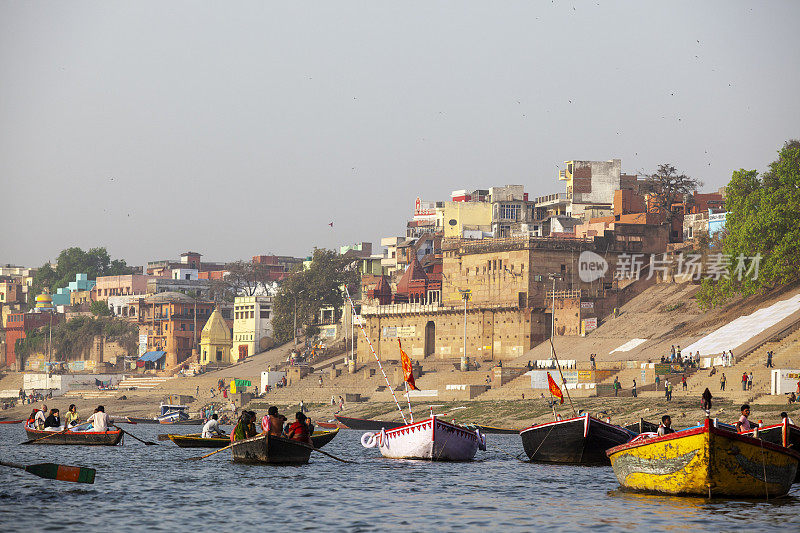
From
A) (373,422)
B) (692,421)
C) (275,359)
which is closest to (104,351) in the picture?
(275,359)

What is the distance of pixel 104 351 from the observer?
5714 inches

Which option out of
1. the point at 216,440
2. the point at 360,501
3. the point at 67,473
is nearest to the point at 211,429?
the point at 216,440

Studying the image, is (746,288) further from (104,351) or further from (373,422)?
(104,351)

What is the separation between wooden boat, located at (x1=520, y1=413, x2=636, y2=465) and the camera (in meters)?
38.0

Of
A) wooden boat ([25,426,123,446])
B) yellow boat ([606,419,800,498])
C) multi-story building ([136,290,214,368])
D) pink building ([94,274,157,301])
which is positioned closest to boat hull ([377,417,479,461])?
wooden boat ([25,426,123,446])

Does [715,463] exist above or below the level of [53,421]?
above

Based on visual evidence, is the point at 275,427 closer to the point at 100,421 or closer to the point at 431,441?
the point at 431,441

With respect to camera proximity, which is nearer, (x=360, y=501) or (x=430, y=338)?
(x=360, y=501)

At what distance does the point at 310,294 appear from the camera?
Result: 122812mm

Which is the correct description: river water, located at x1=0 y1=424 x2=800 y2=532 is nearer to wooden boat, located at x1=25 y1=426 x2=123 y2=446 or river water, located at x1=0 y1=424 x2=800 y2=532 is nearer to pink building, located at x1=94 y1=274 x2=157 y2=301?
wooden boat, located at x1=25 y1=426 x2=123 y2=446

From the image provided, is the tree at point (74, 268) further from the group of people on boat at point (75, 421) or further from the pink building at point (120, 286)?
the group of people on boat at point (75, 421)

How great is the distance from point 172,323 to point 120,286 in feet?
97.5

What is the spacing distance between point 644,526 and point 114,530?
1018 cm

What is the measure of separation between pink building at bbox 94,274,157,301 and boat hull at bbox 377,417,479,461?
122 m
